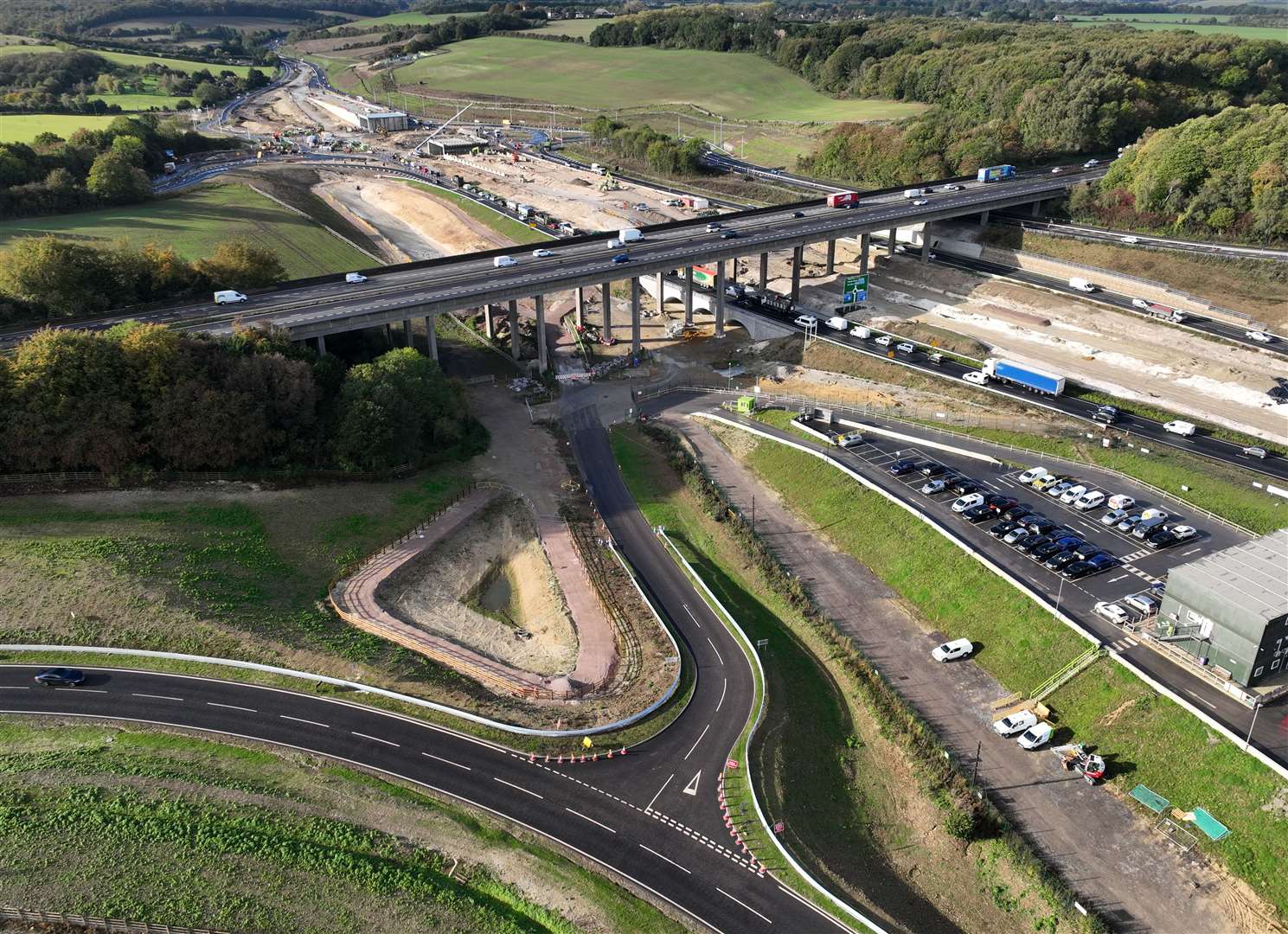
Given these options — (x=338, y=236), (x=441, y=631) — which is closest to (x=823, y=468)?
(x=441, y=631)

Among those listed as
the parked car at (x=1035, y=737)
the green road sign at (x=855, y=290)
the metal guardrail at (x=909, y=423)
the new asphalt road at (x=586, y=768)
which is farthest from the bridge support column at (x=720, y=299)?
the parked car at (x=1035, y=737)

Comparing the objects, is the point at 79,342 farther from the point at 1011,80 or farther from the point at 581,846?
the point at 1011,80

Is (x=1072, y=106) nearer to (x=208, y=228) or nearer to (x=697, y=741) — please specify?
(x=208, y=228)

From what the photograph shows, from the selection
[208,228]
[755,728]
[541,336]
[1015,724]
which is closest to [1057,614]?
[1015,724]

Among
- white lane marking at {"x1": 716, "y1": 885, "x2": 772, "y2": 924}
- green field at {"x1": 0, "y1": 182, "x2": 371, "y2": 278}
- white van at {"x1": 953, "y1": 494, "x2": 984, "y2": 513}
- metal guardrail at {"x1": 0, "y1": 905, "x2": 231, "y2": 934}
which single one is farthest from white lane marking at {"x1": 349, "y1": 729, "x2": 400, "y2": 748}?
green field at {"x1": 0, "y1": 182, "x2": 371, "y2": 278}

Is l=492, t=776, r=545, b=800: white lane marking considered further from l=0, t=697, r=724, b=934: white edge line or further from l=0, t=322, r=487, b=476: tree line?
l=0, t=322, r=487, b=476: tree line
